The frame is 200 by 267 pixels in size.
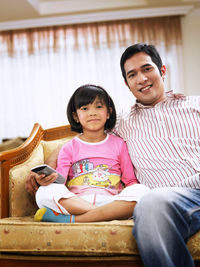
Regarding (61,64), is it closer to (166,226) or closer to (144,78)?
(144,78)

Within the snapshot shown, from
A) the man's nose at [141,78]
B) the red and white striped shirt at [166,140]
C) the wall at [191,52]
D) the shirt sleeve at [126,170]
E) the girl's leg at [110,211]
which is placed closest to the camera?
the girl's leg at [110,211]

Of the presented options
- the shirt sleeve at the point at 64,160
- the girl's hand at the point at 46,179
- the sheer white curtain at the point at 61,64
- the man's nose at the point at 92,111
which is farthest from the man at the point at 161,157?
the sheer white curtain at the point at 61,64

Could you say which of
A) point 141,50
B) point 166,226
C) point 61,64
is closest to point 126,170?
point 166,226

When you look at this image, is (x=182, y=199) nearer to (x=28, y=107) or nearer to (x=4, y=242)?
(x=4, y=242)

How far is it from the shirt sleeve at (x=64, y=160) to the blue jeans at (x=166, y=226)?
1.92 feet

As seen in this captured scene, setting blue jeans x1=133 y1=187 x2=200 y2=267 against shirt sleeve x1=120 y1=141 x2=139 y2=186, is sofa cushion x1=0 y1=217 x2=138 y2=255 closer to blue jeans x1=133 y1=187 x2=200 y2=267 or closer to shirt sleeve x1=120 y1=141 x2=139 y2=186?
blue jeans x1=133 y1=187 x2=200 y2=267

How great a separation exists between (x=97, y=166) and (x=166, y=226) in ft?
2.12

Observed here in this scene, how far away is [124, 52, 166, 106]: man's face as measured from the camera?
1749 millimetres

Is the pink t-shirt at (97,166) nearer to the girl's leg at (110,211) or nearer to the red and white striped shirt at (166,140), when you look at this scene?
the red and white striped shirt at (166,140)

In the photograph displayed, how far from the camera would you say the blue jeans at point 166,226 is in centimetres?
→ 101

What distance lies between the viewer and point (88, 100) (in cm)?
170

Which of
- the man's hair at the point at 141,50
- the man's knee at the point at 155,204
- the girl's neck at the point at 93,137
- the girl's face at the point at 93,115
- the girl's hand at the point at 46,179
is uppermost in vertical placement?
the man's hair at the point at 141,50

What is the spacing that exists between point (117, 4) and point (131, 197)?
13.5 feet

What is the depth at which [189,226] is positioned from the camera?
1132 millimetres
